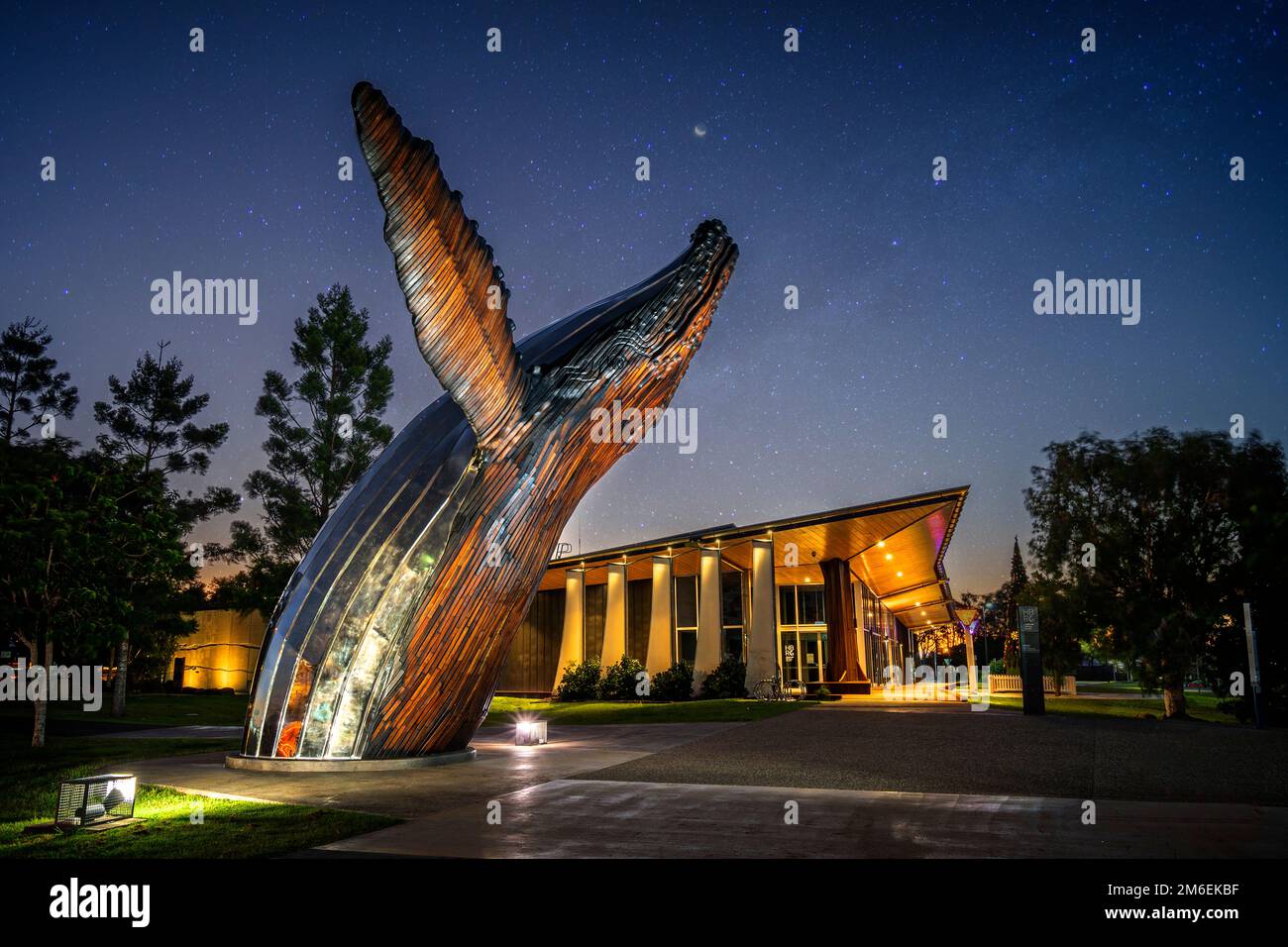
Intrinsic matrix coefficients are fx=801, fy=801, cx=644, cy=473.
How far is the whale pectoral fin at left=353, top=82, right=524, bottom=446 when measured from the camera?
21.5 ft

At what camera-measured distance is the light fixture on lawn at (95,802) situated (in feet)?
24.4

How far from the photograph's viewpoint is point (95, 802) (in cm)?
762

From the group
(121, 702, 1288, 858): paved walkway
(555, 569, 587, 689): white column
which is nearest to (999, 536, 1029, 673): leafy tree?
(555, 569, 587, 689): white column

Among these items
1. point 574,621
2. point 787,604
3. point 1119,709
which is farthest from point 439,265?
point 787,604

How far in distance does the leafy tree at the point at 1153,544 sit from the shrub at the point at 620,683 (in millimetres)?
16940

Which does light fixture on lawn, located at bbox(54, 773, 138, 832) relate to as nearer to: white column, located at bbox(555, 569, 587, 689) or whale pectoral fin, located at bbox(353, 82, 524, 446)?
whale pectoral fin, located at bbox(353, 82, 524, 446)

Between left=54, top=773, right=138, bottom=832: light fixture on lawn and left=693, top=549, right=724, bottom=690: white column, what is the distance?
90.1 ft

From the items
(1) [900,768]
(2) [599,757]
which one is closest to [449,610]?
(2) [599,757]

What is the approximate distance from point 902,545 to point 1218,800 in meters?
27.3

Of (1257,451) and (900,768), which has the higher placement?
(1257,451)

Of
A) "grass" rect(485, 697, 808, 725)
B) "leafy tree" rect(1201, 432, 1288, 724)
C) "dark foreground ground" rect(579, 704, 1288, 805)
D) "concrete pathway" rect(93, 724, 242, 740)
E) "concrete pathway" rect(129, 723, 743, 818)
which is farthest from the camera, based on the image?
"grass" rect(485, 697, 808, 725)

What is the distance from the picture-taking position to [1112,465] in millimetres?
26875
